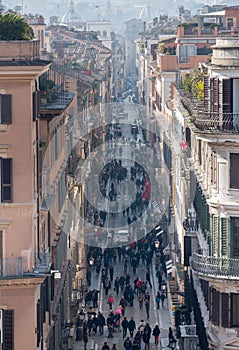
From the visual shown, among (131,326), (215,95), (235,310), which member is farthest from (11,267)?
(131,326)

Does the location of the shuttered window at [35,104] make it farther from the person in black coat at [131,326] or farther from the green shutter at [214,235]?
the person in black coat at [131,326]

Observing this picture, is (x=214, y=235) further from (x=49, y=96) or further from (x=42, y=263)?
(x=49, y=96)

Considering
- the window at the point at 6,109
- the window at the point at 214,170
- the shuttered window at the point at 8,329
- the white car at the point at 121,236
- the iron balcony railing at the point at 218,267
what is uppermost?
the window at the point at 6,109

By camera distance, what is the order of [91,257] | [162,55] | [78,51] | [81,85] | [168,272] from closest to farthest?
[168,272]
[91,257]
[81,85]
[162,55]
[78,51]

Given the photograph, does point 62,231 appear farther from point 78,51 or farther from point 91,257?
point 78,51

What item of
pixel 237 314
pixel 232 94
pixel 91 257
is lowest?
pixel 91 257

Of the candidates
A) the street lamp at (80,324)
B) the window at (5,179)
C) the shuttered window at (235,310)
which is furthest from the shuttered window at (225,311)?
the street lamp at (80,324)

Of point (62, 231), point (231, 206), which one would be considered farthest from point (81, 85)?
point (231, 206)
